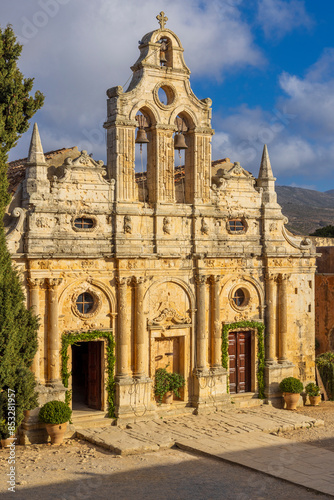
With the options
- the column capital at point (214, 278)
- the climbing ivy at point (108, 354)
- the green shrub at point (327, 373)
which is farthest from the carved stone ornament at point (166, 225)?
the green shrub at point (327, 373)

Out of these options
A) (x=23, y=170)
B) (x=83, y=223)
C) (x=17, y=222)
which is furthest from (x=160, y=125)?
(x=17, y=222)

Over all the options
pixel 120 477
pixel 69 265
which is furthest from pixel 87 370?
pixel 120 477

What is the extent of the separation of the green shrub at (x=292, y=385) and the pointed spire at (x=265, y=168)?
7.69m

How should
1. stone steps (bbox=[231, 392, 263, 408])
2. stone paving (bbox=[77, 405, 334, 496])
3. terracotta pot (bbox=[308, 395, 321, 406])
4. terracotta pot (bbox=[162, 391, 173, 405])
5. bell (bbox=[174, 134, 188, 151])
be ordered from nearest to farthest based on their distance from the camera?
stone paving (bbox=[77, 405, 334, 496])
terracotta pot (bbox=[162, 391, 173, 405])
bell (bbox=[174, 134, 188, 151])
stone steps (bbox=[231, 392, 263, 408])
terracotta pot (bbox=[308, 395, 321, 406])

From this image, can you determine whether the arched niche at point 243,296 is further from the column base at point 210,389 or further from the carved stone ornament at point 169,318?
the column base at point 210,389

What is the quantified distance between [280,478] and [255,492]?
1.09 metres

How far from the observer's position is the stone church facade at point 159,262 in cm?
2147

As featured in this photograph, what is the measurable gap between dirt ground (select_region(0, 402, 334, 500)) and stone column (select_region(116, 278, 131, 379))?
2958 millimetres

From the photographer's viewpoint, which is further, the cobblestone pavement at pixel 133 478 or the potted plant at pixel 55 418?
the potted plant at pixel 55 418

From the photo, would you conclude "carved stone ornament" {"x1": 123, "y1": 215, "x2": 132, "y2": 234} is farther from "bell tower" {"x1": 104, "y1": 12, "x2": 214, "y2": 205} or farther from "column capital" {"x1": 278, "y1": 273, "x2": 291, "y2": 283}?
"column capital" {"x1": 278, "y1": 273, "x2": 291, "y2": 283}

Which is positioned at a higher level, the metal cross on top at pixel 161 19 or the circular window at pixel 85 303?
the metal cross on top at pixel 161 19

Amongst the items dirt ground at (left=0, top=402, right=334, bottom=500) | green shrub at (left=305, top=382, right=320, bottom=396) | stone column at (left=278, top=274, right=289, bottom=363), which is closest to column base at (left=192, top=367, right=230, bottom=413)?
stone column at (left=278, top=274, right=289, bottom=363)

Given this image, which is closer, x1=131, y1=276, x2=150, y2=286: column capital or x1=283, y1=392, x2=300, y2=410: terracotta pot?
x1=131, y1=276, x2=150, y2=286: column capital

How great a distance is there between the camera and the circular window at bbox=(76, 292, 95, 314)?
22.2m
